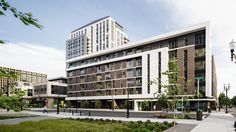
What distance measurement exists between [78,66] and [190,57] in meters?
49.0

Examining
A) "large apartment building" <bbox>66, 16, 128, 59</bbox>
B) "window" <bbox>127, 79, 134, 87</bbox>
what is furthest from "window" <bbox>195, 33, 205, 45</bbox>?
"large apartment building" <bbox>66, 16, 128, 59</bbox>

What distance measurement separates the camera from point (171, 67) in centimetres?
1434

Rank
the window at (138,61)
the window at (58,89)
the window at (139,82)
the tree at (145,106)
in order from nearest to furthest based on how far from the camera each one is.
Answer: the tree at (145,106)
the window at (139,82)
the window at (138,61)
the window at (58,89)

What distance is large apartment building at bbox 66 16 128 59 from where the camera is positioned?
13225cm

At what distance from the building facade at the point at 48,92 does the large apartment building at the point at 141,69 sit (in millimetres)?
9925

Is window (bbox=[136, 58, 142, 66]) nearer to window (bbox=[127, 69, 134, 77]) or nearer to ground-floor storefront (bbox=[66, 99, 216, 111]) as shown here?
window (bbox=[127, 69, 134, 77])

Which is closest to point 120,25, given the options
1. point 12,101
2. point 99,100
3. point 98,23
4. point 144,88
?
point 98,23

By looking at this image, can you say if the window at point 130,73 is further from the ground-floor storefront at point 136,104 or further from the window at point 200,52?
the window at point 200,52

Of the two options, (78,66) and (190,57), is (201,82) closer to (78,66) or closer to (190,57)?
(190,57)

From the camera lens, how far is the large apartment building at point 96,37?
434 ft

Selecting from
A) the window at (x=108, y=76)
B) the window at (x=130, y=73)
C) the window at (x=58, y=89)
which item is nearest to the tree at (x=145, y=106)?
the window at (x=130, y=73)

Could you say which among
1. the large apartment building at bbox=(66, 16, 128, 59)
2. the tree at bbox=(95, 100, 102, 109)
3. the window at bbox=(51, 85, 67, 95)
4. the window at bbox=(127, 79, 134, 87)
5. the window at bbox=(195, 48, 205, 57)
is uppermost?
the large apartment building at bbox=(66, 16, 128, 59)

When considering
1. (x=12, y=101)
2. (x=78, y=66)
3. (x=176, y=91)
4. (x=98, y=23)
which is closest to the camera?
(x=12, y=101)

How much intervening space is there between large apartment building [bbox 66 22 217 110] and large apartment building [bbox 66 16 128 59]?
40833 millimetres
